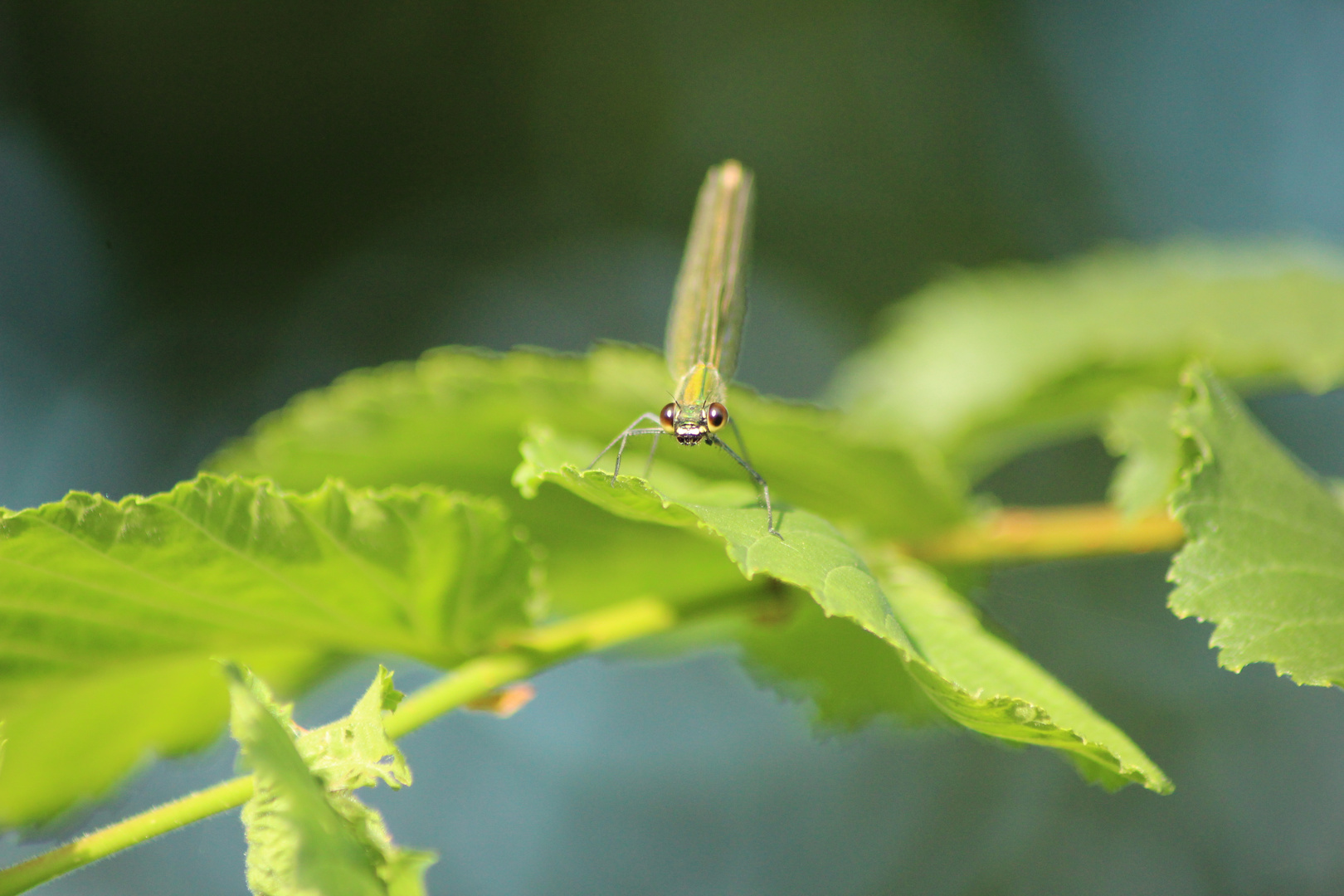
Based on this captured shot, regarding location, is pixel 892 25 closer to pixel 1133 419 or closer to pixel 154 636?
pixel 1133 419

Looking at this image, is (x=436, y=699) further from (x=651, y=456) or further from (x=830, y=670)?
(x=830, y=670)

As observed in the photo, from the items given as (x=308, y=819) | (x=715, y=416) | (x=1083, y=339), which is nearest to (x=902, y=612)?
(x=715, y=416)

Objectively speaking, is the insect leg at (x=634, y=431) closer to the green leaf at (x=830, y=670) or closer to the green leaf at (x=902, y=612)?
the green leaf at (x=902, y=612)

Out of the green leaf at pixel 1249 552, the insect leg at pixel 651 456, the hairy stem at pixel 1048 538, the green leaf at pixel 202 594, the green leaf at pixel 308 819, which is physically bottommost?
the green leaf at pixel 308 819

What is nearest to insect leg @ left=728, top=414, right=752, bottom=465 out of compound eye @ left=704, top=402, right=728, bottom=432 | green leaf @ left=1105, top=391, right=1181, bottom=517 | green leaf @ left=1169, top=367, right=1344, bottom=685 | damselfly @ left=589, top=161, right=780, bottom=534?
damselfly @ left=589, top=161, right=780, bottom=534

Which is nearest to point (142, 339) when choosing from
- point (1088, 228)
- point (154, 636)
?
point (1088, 228)

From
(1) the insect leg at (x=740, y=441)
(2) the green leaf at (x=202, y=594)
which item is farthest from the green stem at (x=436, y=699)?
(1) the insect leg at (x=740, y=441)
